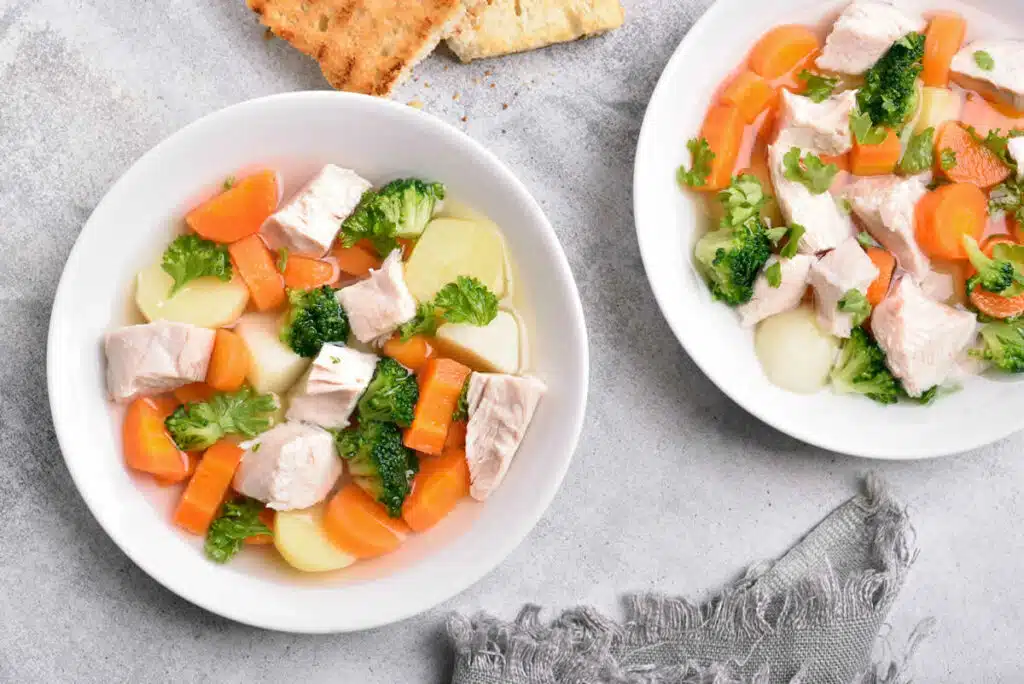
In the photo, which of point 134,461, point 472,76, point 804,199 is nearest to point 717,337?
point 804,199

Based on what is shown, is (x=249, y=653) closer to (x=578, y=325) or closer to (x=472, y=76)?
(x=578, y=325)

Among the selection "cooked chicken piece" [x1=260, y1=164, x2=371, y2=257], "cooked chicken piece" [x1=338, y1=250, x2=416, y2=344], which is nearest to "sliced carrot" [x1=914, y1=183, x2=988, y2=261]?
"cooked chicken piece" [x1=338, y1=250, x2=416, y2=344]

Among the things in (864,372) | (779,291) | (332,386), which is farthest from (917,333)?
(332,386)

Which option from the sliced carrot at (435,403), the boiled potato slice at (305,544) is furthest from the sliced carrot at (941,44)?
the boiled potato slice at (305,544)

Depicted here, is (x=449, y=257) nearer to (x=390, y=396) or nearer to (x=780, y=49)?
(x=390, y=396)

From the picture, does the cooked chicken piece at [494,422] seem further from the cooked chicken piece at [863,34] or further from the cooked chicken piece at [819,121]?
the cooked chicken piece at [863,34]

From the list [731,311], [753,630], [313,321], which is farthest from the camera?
[753,630]
